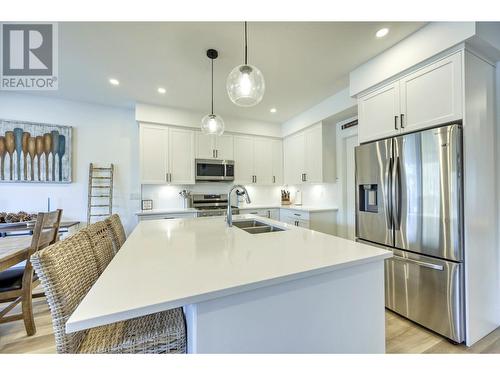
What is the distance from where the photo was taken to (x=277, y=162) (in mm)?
4598

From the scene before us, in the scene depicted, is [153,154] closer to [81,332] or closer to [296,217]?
[296,217]

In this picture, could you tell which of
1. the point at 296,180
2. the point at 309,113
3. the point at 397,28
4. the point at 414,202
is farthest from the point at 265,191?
the point at 397,28

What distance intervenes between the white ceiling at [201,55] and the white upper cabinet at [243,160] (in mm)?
1086

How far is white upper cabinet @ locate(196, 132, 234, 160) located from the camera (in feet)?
12.7

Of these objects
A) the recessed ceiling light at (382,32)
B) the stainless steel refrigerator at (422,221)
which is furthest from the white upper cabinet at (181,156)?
the recessed ceiling light at (382,32)

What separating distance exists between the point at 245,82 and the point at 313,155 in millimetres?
2647

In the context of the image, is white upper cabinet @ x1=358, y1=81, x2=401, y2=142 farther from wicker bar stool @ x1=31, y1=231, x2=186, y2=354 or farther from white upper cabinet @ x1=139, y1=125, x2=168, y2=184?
white upper cabinet @ x1=139, y1=125, x2=168, y2=184

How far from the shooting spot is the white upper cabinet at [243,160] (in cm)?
419

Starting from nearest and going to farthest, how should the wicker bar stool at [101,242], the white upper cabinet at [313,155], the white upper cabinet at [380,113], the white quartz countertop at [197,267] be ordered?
the white quartz countertop at [197,267], the wicker bar stool at [101,242], the white upper cabinet at [380,113], the white upper cabinet at [313,155]

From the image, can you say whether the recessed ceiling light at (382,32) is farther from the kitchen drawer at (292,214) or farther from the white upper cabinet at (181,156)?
the white upper cabinet at (181,156)

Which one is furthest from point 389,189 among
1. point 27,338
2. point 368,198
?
point 27,338

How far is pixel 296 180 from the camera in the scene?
418 centimetres
